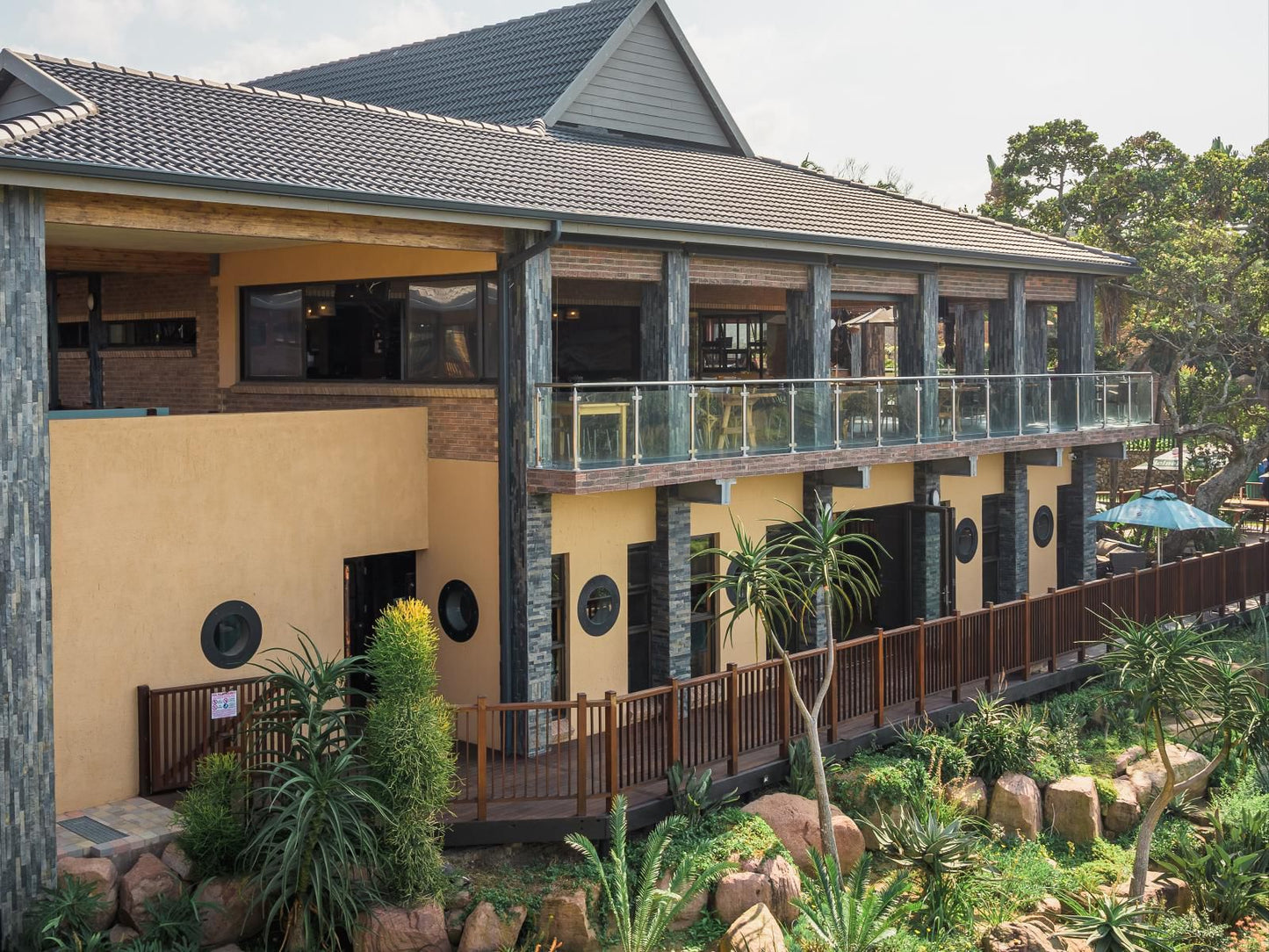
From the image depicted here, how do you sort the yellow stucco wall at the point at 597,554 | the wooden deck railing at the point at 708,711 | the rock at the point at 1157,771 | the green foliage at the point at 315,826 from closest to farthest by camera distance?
the green foliage at the point at 315,826
the wooden deck railing at the point at 708,711
the yellow stucco wall at the point at 597,554
the rock at the point at 1157,771

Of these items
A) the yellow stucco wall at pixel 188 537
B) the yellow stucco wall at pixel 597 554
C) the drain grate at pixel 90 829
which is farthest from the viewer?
the yellow stucco wall at pixel 597 554

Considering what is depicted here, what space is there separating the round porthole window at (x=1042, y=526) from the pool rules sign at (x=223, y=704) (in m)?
15.2

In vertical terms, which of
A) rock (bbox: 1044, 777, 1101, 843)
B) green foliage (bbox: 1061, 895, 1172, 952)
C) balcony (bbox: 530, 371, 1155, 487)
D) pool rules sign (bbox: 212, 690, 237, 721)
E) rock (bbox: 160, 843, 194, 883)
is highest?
balcony (bbox: 530, 371, 1155, 487)

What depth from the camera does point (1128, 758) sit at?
1761 centimetres

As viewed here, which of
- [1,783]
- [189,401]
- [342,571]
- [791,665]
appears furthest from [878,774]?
[189,401]

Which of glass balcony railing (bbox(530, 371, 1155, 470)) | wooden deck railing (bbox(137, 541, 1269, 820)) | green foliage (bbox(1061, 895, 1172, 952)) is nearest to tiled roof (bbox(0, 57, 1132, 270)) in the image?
glass balcony railing (bbox(530, 371, 1155, 470))

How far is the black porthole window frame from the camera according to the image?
14312mm

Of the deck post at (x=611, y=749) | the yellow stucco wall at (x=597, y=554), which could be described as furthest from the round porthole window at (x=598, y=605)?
the deck post at (x=611, y=749)

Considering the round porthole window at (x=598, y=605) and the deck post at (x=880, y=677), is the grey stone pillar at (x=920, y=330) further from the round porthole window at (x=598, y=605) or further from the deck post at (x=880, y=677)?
the round porthole window at (x=598, y=605)

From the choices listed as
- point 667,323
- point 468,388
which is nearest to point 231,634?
point 468,388

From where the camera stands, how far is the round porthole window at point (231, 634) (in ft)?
47.0

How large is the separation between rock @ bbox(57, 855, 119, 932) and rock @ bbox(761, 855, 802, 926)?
582cm

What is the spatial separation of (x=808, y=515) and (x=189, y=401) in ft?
30.2

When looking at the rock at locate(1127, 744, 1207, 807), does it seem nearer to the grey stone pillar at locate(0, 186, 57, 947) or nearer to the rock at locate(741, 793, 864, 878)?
the rock at locate(741, 793, 864, 878)
